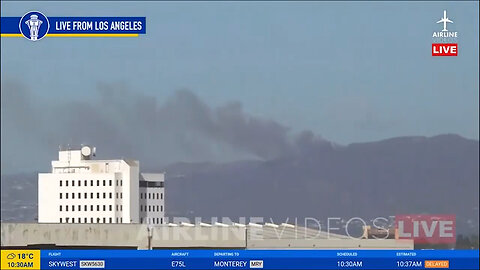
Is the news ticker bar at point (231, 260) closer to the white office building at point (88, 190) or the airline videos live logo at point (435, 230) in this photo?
the airline videos live logo at point (435, 230)

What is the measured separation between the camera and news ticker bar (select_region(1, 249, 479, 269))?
17.0 metres

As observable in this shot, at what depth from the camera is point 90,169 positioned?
6769 centimetres

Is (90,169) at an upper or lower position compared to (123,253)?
upper

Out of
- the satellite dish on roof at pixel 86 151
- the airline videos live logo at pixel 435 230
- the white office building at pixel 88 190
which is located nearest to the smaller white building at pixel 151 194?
the white office building at pixel 88 190

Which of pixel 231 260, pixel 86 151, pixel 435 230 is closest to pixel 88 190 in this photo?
pixel 86 151

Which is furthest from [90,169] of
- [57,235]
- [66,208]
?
[57,235]

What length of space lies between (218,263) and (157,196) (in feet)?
182

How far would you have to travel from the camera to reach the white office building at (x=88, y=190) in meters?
67.1

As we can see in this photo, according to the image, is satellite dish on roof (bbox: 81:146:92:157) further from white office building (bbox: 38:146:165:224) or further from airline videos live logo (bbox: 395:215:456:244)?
airline videos live logo (bbox: 395:215:456:244)

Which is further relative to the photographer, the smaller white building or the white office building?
the smaller white building

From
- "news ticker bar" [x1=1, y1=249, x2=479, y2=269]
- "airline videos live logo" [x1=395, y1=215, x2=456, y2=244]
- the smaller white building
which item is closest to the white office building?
the smaller white building

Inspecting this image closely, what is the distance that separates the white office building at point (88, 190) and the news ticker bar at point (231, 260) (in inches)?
1916

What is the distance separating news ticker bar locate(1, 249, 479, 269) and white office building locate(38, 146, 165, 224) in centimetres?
4865

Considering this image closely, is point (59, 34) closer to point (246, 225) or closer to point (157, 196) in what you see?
point (246, 225)
